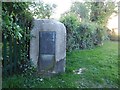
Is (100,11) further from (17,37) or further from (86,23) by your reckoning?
(17,37)

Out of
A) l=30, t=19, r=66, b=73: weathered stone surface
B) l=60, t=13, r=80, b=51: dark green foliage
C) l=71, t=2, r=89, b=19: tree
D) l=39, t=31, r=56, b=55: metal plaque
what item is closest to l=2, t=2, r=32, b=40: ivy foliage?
l=30, t=19, r=66, b=73: weathered stone surface

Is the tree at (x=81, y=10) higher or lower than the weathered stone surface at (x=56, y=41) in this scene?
higher

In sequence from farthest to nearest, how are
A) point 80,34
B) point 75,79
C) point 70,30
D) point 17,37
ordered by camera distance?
point 80,34 < point 70,30 < point 75,79 < point 17,37

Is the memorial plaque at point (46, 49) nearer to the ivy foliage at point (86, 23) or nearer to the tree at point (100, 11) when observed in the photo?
the ivy foliage at point (86, 23)

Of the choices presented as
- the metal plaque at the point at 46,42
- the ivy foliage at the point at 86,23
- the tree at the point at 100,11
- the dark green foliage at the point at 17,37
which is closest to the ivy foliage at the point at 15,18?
the dark green foliage at the point at 17,37

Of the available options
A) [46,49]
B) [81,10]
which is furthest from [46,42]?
[81,10]

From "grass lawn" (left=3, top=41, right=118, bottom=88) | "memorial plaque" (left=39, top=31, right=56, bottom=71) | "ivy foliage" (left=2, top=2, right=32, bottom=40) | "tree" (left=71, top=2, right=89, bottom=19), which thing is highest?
"tree" (left=71, top=2, right=89, bottom=19)

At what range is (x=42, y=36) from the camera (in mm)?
5324

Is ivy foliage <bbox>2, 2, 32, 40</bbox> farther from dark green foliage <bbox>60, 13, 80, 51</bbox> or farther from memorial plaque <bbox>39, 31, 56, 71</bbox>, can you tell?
dark green foliage <bbox>60, 13, 80, 51</bbox>

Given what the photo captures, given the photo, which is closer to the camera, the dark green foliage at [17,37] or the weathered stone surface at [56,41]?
the dark green foliage at [17,37]

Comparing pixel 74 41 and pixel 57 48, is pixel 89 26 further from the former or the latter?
pixel 57 48

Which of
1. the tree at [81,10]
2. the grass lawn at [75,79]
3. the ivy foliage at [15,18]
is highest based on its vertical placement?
the tree at [81,10]

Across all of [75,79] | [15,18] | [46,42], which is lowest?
[75,79]

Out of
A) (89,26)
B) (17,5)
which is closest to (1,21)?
(17,5)
